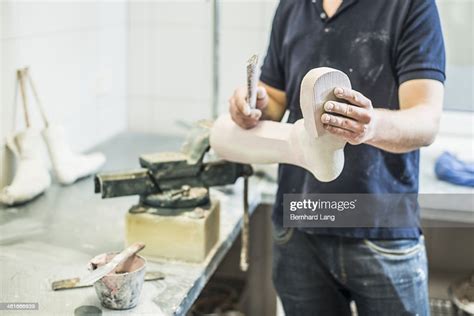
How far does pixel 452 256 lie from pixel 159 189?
1.47ft

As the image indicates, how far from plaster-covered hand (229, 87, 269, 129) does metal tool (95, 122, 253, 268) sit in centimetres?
11

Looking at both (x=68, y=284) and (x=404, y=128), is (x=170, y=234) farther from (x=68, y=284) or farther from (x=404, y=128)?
(x=404, y=128)

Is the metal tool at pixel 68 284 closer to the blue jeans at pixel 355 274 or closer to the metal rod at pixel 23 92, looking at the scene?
the blue jeans at pixel 355 274

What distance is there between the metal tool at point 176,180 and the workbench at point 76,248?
0.25 ft

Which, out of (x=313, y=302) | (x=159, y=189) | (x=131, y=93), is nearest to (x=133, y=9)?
(x=131, y=93)

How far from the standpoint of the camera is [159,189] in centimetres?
95

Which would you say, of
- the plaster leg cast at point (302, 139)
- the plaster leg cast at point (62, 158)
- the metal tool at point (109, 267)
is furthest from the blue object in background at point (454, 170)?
the plaster leg cast at point (62, 158)

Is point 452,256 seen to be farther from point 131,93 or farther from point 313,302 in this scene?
point 131,93

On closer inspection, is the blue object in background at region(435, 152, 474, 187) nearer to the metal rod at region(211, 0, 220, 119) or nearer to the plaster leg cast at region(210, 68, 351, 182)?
the plaster leg cast at region(210, 68, 351, 182)

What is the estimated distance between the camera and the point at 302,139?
73 cm

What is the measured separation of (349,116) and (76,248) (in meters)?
0.49

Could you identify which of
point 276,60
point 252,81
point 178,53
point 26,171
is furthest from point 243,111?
point 178,53

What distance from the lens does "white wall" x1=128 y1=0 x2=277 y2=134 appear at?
5.01 ft

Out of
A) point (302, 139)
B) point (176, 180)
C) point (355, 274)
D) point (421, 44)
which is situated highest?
point (421, 44)
